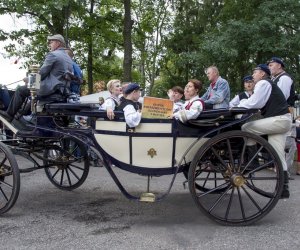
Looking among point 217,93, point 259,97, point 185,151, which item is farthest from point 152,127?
point 217,93

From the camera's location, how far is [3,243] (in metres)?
3.78

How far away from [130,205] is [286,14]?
8.27 meters

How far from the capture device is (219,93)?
20.7ft

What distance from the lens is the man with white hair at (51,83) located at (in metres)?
4.79

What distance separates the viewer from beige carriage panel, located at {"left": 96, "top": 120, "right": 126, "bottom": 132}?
14.4ft

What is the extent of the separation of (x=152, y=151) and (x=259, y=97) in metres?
1.23

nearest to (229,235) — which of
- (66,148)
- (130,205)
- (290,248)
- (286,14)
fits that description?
(290,248)

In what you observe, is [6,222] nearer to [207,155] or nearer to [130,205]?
[130,205]

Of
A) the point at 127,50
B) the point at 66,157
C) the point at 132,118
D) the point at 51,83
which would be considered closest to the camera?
the point at 132,118

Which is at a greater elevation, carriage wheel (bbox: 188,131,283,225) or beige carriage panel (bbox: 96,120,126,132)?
beige carriage panel (bbox: 96,120,126,132)

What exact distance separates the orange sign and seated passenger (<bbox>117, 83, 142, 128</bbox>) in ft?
0.28

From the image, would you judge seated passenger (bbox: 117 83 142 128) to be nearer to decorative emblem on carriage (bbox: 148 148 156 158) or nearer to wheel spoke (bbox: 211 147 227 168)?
decorative emblem on carriage (bbox: 148 148 156 158)

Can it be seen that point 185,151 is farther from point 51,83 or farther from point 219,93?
point 219,93

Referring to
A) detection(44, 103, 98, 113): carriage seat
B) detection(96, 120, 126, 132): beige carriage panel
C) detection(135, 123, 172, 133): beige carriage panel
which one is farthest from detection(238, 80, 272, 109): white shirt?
detection(44, 103, 98, 113): carriage seat
